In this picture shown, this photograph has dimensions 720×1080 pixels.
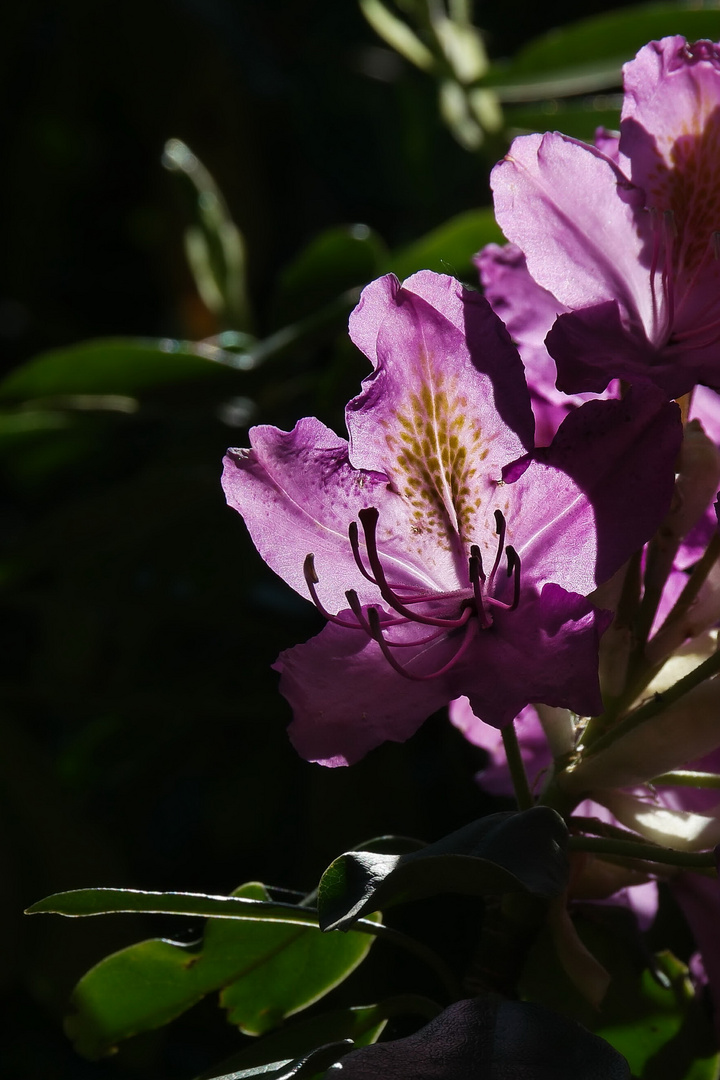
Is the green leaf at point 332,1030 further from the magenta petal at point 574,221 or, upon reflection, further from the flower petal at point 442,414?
the magenta petal at point 574,221

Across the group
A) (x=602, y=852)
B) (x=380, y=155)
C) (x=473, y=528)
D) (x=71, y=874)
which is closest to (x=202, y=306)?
(x=380, y=155)

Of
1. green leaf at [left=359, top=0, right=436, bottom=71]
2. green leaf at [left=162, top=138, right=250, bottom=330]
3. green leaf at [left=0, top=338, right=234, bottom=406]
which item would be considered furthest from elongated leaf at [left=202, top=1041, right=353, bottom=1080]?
green leaf at [left=359, top=0, right=436, bottom=71]

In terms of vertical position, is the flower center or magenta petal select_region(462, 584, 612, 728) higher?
the flower center

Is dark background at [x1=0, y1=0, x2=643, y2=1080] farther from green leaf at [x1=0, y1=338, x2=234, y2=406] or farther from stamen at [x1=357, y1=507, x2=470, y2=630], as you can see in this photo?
stamen at [x1=357, y1=507, x2=470, y2=630]

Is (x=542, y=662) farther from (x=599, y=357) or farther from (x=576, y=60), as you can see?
(x=576, y=60)

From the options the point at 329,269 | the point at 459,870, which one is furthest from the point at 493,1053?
the point at 329,269

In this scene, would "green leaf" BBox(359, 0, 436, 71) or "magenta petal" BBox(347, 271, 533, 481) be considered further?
"green leaf" BBox(359, 0, 436, 71)

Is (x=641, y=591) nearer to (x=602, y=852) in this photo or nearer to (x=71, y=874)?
(x=602, y=852)
